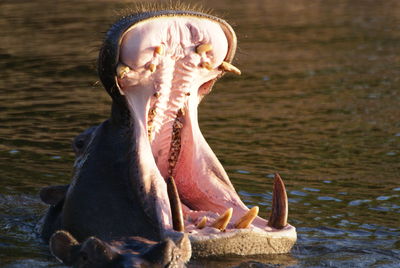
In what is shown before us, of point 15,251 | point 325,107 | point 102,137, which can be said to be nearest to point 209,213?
point 102,137

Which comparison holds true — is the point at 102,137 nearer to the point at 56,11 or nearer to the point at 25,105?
the point at 25,105

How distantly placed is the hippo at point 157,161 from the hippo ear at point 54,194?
107mm

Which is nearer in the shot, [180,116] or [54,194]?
[180,116]

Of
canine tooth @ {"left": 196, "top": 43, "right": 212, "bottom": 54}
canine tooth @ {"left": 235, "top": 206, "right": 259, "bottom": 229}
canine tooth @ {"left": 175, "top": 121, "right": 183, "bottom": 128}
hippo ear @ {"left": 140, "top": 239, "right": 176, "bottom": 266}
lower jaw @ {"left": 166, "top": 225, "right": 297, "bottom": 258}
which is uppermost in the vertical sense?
canine tooth @ {"left": 196, "top": 43, "right": 212, "bottom": 54}

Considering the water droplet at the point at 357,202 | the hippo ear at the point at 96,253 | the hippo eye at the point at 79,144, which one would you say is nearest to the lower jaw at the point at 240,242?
the hippo ear at the point at 96,253

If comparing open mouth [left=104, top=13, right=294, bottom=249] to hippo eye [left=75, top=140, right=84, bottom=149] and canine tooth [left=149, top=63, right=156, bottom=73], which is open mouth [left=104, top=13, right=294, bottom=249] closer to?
canine tooth [left=149, top=63, right=156, bottom=73]

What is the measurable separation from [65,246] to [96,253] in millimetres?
210

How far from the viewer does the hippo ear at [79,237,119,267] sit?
432 cm

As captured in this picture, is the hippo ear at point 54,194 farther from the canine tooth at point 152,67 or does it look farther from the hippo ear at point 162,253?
the hippo ear at point 162,253

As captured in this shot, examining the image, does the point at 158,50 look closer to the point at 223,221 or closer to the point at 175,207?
the point at 175,207

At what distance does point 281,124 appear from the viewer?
9.73 meters

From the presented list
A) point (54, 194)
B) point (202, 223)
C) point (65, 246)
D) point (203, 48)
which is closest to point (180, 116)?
point (203, 48)

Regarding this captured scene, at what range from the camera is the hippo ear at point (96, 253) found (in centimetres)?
432

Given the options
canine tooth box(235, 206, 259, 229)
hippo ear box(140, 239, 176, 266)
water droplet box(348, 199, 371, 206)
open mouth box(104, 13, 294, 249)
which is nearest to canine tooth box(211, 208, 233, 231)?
open mouth box(104, 13, 294, 249)
